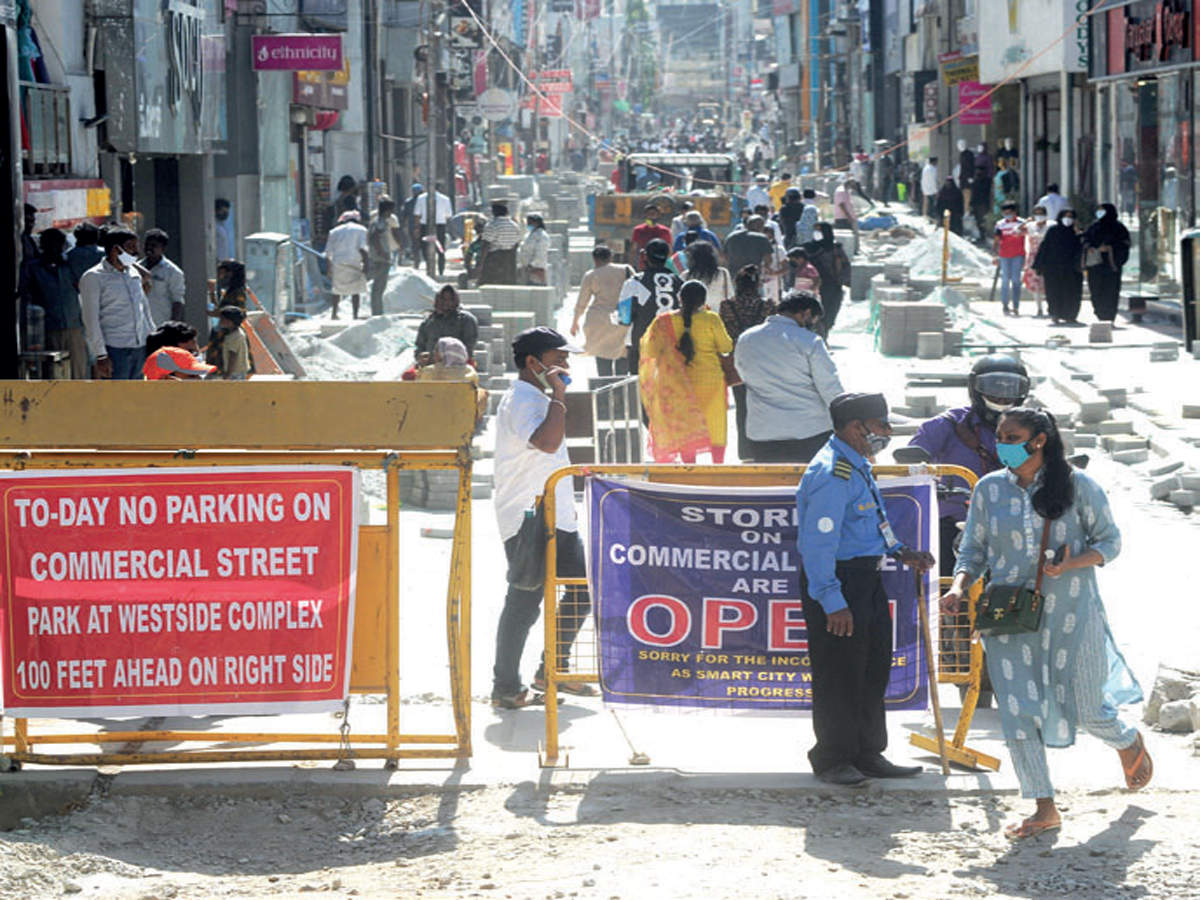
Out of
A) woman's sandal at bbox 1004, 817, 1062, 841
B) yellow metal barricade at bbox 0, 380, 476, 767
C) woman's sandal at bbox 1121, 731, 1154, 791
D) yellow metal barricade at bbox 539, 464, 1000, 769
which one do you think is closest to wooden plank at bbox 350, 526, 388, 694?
yellow metal barricade at bbox 0, 380, 476, 767

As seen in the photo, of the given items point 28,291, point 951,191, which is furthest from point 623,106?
point 28,291

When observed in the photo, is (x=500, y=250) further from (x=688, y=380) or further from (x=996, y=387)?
(x=996, y=387)

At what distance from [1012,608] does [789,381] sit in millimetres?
4063

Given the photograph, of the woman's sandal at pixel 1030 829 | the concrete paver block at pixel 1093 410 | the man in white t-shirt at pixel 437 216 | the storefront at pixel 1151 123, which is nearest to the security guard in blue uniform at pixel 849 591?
the woman's sandal at pixel 1030 829

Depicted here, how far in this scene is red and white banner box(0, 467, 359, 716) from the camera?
7211 millimetres

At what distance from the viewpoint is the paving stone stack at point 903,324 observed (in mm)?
22391

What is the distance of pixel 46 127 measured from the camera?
16.9 metres

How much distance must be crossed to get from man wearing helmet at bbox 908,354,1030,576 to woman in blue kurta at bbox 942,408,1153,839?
1244 millimetres

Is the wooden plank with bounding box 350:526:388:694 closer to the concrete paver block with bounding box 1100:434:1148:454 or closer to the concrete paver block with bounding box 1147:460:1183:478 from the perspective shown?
the concrete paver block with bounding box 1147:460:1183:478

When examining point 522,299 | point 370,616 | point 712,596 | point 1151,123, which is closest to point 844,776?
point 712,596

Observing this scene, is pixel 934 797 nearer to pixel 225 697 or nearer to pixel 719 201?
pixel 225 697

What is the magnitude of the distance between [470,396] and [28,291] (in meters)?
8.43

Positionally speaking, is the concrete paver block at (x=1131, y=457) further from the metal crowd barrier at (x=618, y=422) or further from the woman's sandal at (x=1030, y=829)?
the woman's sandal at (x=1030, y=829)

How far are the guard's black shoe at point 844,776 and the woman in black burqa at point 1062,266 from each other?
18.3 metres
